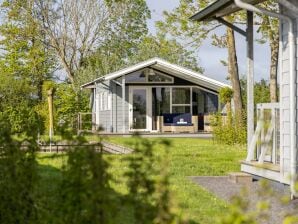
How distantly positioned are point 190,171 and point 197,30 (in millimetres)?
13217

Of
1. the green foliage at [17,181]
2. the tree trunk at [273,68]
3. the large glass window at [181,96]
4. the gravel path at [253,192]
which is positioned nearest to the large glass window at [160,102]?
the large glass window at [181,96]

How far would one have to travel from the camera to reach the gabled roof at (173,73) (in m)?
27.8

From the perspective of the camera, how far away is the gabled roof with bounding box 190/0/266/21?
9.73m

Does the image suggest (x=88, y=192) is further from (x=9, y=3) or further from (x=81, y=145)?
(x=9, y=3)

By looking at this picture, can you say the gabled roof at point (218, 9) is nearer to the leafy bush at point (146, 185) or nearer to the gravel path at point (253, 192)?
the gravel path at point (253, 192)

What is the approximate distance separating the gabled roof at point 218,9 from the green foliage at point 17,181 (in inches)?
218

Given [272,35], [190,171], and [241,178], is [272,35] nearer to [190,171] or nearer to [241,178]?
[190,171]

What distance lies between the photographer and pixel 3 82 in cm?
3441

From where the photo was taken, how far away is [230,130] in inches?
779

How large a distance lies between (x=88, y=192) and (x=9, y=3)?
42.4 metres

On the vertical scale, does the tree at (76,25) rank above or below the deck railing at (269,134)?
above

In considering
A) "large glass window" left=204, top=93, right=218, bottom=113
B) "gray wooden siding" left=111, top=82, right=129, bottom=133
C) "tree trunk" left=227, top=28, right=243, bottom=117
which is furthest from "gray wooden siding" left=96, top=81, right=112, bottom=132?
"tree trunk" left=227, top=28, right=243, bottom=117

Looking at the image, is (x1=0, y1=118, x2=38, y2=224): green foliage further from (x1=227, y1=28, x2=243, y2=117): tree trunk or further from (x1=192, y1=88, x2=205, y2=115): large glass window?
(x1=192, y1=88, x2=205, y2=115): large glass window

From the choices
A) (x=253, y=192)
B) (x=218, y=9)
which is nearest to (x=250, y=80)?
(x=218, y=9)
